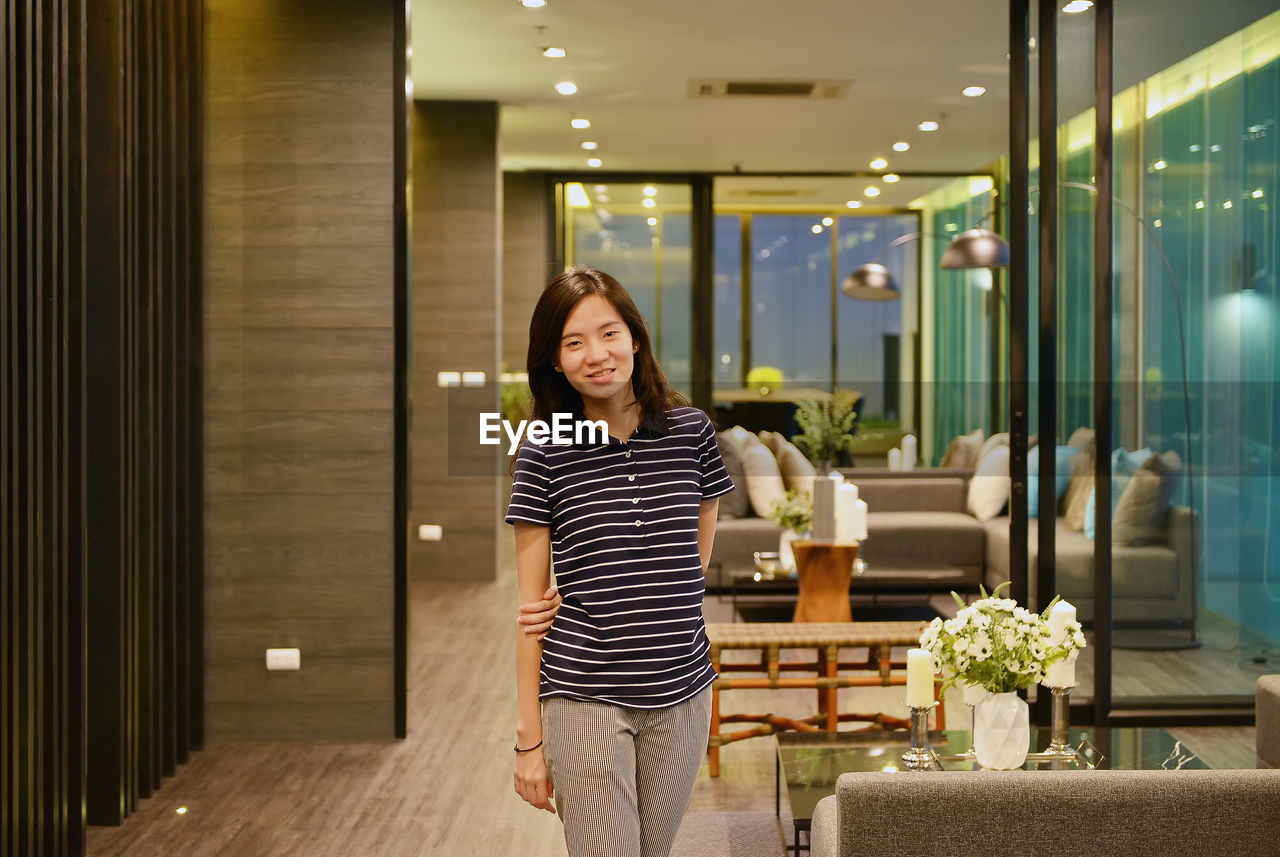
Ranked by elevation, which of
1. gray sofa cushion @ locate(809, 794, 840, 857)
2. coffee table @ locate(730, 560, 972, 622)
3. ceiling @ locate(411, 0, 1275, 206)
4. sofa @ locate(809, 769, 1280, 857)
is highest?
ceiling @ locate(411, 0, 1275, 206)

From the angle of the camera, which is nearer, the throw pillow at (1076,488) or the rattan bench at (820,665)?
the rattan bench at (820,665)

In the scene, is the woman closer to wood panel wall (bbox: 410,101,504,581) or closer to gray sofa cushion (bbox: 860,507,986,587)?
gray sofa cushion (bbox: 860,507,986,587)

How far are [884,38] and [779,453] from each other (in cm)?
265

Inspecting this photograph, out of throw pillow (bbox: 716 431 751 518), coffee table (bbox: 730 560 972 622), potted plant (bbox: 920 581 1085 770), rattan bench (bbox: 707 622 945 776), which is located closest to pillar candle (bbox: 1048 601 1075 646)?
potted plant (bbox: 920 581 1085 770)

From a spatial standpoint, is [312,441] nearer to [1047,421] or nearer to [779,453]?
[1047,421]

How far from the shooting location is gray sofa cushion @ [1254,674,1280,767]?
299 centimetres

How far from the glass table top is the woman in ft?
3.63

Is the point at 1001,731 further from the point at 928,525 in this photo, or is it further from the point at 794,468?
the point at 794,468

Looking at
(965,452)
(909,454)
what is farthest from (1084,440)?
(909,454)

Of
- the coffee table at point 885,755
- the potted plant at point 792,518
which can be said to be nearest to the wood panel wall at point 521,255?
the potted plant at point 792,518

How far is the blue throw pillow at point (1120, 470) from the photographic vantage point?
415 cm

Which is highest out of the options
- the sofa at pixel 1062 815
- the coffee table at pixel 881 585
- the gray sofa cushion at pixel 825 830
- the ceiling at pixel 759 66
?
the ceiling at pixel 759 66

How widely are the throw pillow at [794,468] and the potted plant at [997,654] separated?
4.37 meters

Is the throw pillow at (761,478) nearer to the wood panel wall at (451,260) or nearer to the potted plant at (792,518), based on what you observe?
the potted plant at (792,518)
